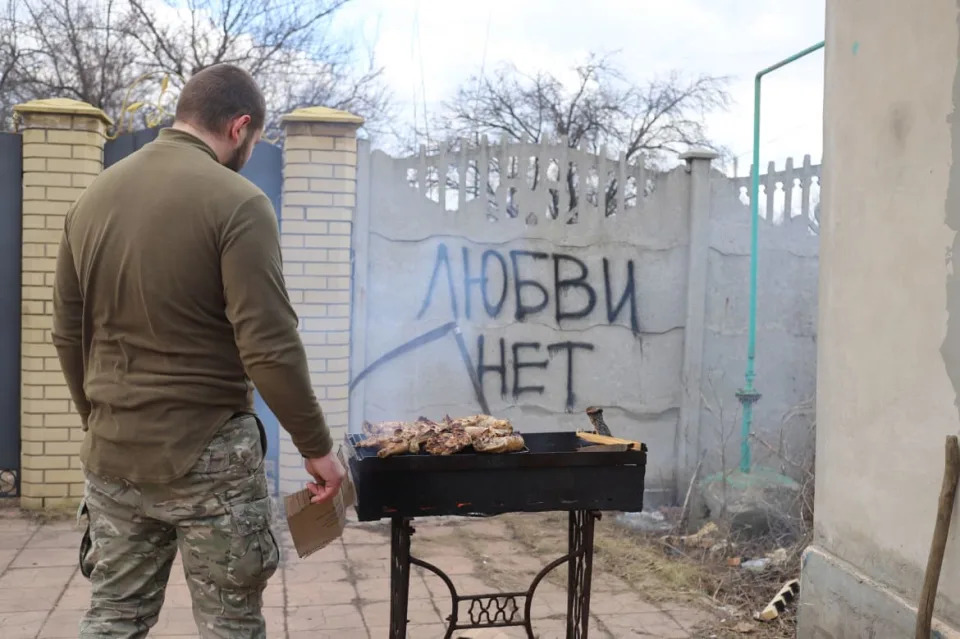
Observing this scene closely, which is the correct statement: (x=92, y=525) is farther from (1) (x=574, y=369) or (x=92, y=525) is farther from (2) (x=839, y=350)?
(1) (x=574, y=369)

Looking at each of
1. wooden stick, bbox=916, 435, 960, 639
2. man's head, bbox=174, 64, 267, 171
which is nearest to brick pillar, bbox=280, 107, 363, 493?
man's head, bbox=174, 64, 267, 171

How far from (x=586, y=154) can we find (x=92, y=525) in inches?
183

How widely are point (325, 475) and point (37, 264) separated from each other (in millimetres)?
4058

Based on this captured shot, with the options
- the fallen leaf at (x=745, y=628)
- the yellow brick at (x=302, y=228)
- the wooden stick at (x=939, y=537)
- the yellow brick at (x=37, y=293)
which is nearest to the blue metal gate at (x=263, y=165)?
the yellow brick at (x=302, y=228)

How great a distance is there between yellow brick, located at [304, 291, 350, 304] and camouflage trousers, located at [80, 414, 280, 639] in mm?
3278

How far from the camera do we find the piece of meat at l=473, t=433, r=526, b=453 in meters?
3.27

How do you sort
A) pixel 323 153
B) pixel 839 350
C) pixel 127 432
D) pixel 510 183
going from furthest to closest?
pixel 510 183
pixel 323 153
pixel 839 350
pixel 127 432

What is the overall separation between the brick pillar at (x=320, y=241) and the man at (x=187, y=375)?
→ 3.21 m

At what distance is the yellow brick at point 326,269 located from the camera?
19.3 feet

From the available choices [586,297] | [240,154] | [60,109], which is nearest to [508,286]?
[586,297]

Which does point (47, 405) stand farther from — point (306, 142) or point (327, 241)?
point (306, 142)

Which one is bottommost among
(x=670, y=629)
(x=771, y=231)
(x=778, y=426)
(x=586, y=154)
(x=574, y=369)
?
(x=670, y=629)

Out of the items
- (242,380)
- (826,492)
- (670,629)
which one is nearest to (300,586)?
(670,629)

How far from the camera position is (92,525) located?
8.73 feet
